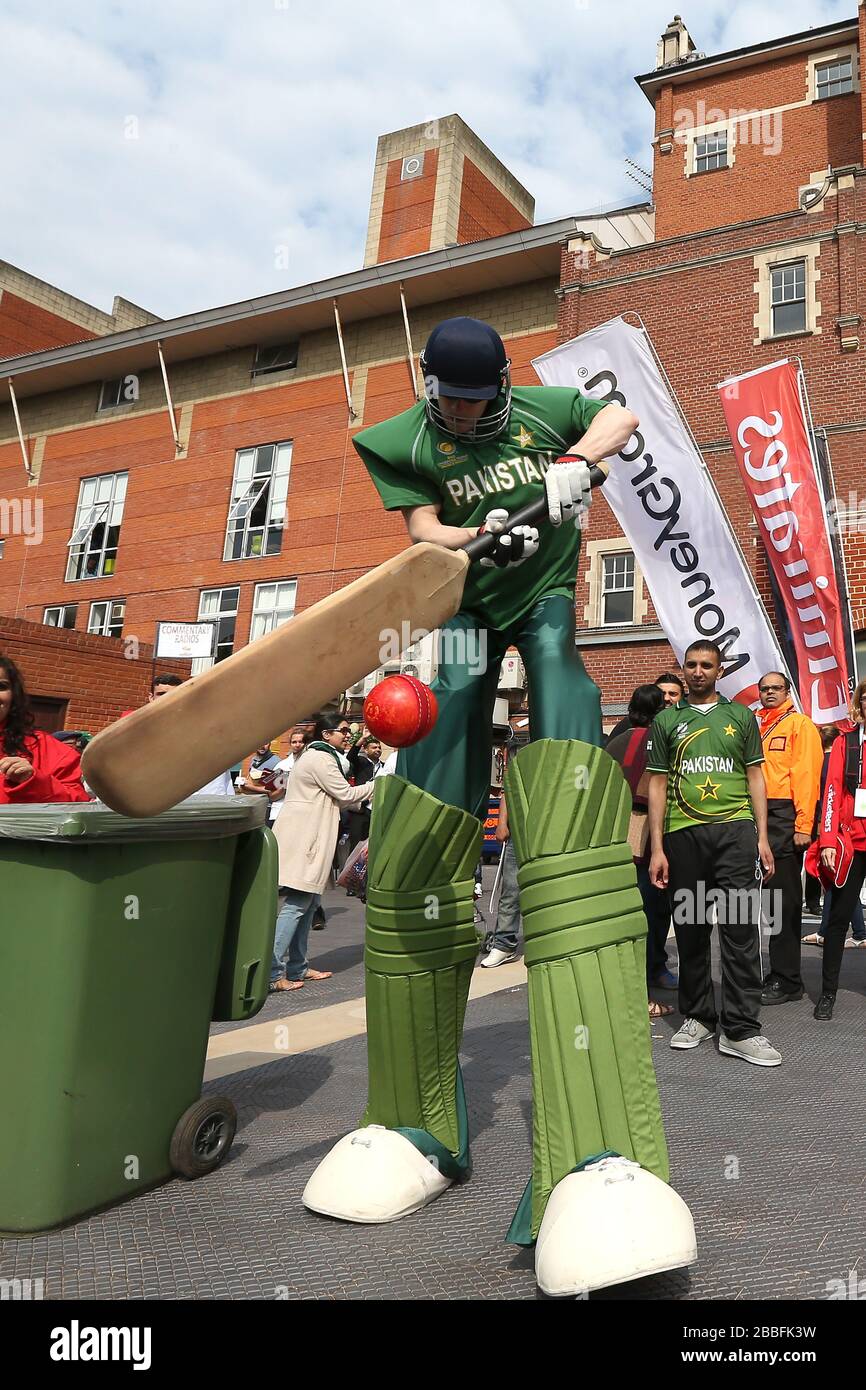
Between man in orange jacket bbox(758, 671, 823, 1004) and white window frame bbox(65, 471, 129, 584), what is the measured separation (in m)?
21.9

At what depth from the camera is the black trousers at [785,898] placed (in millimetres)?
5215

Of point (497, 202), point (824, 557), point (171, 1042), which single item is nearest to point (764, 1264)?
point (171, 1042)

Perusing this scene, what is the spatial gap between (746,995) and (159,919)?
8.84 ft

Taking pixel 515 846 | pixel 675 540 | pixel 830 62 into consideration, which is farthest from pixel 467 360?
pixel 830 62

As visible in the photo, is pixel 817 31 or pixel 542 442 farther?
pixel 817 31

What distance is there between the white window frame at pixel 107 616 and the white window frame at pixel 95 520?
78 cm

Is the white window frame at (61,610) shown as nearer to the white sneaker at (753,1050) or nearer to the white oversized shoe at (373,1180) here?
the white sneaker at (753,1050)

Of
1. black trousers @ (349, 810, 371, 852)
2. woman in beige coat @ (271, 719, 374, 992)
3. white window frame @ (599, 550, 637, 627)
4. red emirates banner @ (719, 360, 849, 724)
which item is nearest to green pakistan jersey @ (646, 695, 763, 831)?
woman in beige coat @ (271, 719, 374, 992)

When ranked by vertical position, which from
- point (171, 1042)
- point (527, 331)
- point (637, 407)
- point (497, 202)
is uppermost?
point (497, 202)

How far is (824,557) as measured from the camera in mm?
11203

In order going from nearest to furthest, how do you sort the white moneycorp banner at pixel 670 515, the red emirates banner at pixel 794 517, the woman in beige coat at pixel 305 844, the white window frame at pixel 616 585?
1. the woman in beige coat at pixel 305 844
2. the white moneycorp banner at pixel 670 515
3. the red emirates banner at pixel 794 517
4. the white window frame at pixel 616 585

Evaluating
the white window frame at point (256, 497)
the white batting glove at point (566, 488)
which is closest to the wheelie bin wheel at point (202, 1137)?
the white batting glove at point (566, 488)

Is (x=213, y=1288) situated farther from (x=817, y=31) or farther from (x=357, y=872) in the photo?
(x=817, y=31)

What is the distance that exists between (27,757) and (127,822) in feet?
4.21
